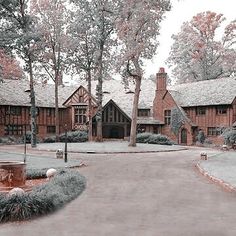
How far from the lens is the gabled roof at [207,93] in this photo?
52031 mm

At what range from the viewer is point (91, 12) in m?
49.3

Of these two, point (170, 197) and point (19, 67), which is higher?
point (19, 67)

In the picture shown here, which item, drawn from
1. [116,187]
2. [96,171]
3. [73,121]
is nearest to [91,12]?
[73,121]

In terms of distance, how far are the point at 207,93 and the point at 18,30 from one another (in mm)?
26316

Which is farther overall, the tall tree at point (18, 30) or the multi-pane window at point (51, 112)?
the multi-pane window at point (51, 112)

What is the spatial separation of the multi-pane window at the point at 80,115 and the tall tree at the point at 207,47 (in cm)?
2215

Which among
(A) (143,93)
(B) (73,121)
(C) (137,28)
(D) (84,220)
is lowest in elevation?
(D) (84,220)

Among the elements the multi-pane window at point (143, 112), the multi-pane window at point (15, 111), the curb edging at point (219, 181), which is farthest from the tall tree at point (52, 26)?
the curb edging at point (219, 181)

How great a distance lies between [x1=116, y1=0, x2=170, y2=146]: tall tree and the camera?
40.3 metres

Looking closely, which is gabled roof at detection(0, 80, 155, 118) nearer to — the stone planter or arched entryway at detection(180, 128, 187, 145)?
arched entryway at detection(180, 128, 187, 145)

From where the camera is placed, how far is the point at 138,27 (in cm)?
4112

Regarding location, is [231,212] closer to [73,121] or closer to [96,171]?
[96,171]

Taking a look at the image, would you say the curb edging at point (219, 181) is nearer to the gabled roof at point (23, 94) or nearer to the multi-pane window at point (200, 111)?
the multi-pane window at point (200, 111)

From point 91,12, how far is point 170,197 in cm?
3788
